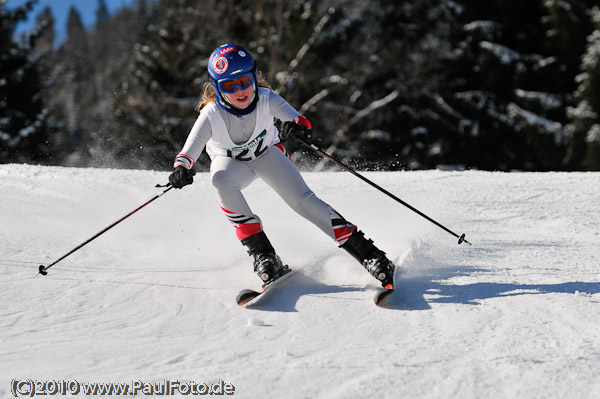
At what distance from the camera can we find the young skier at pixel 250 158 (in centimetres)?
341

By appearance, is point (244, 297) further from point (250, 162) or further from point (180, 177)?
point (250, 162)

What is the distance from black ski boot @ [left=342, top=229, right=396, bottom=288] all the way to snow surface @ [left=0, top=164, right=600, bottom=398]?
15cm

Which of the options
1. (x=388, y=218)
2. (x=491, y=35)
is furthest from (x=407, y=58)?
(x=388, y=218)

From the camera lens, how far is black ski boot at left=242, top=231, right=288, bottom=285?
3363 millimetres

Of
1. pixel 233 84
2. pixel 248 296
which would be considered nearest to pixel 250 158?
pixel 233 84

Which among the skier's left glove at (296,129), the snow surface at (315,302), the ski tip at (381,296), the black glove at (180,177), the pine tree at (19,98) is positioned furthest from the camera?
the pine tree at (19,98)

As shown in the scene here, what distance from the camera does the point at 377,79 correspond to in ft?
65.7

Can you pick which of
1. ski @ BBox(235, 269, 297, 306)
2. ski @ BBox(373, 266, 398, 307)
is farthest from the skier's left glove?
ski @ BBox(373, 266, 398, 307)

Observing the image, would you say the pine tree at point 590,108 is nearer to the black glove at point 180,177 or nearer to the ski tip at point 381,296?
the ski tip at point 381,296

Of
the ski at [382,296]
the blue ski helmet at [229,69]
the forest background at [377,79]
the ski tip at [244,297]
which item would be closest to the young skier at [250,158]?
the blue ski helmet at [229,69]

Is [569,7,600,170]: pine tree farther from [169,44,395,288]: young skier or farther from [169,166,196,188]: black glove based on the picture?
[169,166,196,188]: black glove

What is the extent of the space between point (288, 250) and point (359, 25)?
56.2 ft

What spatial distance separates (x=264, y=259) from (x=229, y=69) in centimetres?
112

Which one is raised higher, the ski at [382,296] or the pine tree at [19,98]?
the pine tree at [19,98]
